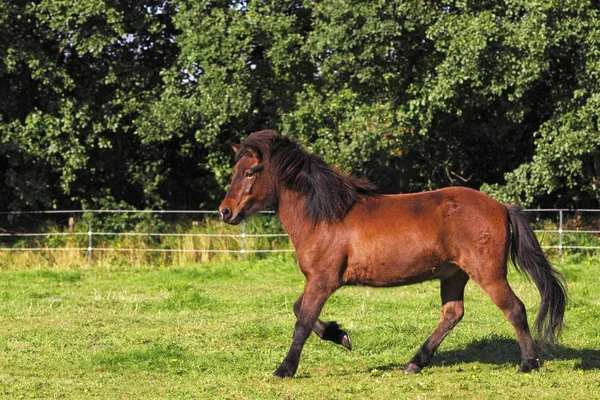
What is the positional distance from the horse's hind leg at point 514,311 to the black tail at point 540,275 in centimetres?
19

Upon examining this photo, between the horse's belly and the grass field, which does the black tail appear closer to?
the grass field

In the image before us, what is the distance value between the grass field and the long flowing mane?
1.50m

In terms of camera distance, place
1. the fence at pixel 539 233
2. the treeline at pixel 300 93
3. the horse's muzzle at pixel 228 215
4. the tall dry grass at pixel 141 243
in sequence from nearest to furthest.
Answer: the horse's muzzle at pixel 228 215 → the treeline at pixel 300 93 → the fence at pixel 539 233 → the tall dry grass at pixel 141 243

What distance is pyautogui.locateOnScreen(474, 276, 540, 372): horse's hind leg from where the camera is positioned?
7.98m

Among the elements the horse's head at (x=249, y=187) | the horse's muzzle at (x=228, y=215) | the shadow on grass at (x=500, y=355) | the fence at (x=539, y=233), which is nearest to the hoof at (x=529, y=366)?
the shadow on grass at (x=500, y=355)

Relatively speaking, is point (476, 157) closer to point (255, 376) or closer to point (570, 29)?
point (570, 29)

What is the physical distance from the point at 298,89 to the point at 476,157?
464cm

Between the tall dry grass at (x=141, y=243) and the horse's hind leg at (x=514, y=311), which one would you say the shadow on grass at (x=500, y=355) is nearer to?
the horse's hind leg at (x=514, y=311)

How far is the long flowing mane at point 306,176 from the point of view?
26.8ft

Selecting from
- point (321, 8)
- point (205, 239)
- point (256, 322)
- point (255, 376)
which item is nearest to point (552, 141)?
point (321, 8)

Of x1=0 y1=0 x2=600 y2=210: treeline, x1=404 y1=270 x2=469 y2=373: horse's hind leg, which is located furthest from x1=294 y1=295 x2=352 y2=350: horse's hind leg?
x1=0 y1=0 x2=600 y2=210: treeline

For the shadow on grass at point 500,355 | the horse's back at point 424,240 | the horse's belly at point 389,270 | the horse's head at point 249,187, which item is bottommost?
the shadow on grass at point 500,355

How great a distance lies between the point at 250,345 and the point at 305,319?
178cm

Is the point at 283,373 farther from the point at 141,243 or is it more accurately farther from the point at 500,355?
the point at 141,243
